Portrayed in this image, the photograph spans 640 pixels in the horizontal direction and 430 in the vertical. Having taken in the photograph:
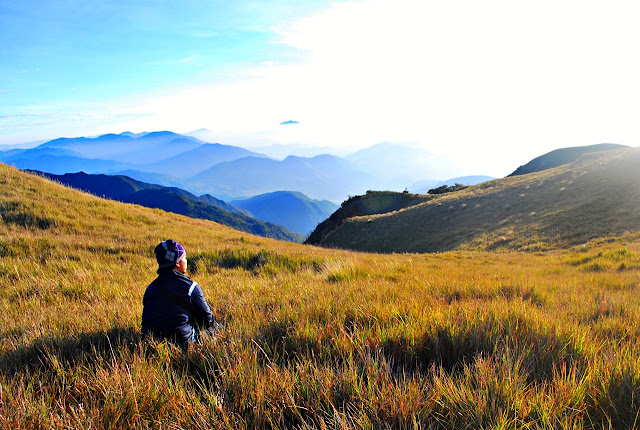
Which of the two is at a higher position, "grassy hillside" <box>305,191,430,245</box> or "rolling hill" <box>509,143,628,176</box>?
"rolling hill" <box>509,143,628,176</box>

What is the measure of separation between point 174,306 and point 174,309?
35mm

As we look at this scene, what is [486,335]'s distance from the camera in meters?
2.44

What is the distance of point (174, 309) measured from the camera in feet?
10.4

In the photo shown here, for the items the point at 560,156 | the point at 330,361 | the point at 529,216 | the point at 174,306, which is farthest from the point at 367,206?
the point at 330,361

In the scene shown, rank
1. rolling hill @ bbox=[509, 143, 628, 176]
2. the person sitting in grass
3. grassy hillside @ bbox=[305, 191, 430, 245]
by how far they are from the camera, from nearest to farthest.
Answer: the person sitting in grass → grassy hillside @ bbox=[305, 191, 430, 245] → rolling hill @ bbox=[509, 143, 628, 176]

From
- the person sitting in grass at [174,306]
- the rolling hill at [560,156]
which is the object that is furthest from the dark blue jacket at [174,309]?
the rolling hill at [560,156]

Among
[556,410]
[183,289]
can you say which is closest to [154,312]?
[183,289]

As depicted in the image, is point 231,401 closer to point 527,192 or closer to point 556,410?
point 556,410

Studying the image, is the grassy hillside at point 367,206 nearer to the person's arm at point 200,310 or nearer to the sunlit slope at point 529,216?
the sunlit slope at point 529,216

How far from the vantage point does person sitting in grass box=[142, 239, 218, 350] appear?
3.00 m

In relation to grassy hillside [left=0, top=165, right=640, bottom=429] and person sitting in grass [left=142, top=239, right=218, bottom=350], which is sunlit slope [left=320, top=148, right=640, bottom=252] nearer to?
grassy hillside [left=0, top=165, right=640, bottom=429]

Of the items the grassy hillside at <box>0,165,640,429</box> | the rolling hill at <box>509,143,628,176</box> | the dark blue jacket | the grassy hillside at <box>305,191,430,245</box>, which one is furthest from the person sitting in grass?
the rolling hill at <box>509,143,628,176</box>

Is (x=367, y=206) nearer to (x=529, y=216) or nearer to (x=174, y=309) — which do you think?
(x=529, y=216)

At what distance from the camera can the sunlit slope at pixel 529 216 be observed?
17.7 meters
